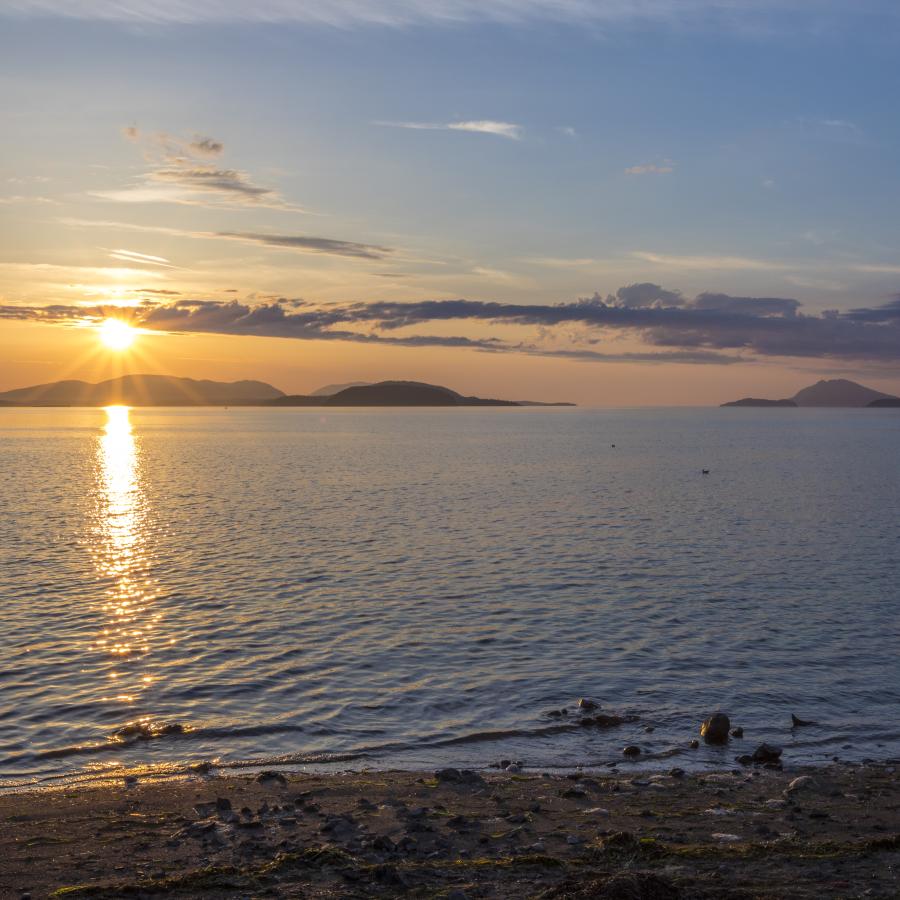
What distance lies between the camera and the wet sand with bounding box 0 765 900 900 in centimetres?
1358

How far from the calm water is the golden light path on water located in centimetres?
18

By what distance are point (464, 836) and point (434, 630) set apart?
58.3 feet

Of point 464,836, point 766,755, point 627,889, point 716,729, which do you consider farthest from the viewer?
point 716,729

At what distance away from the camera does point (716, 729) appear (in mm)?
22719

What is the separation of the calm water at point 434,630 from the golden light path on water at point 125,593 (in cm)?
18

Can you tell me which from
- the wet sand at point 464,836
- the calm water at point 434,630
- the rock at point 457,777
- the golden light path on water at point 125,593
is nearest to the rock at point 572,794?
the wet sand at point 464,836

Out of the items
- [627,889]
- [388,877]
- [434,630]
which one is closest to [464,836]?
[388,877]

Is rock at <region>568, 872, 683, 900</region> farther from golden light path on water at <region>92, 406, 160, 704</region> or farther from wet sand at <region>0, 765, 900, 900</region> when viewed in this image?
golden light path on water at <region>92, 406, 160, 704</region>

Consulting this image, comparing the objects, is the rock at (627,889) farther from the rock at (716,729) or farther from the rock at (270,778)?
the rock at (716,729)

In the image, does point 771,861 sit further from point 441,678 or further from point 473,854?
point 441,678

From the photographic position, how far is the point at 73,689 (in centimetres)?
2619

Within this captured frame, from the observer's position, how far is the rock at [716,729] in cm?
2264

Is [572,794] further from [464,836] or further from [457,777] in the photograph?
[464,836]

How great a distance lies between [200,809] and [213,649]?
13727 mm
